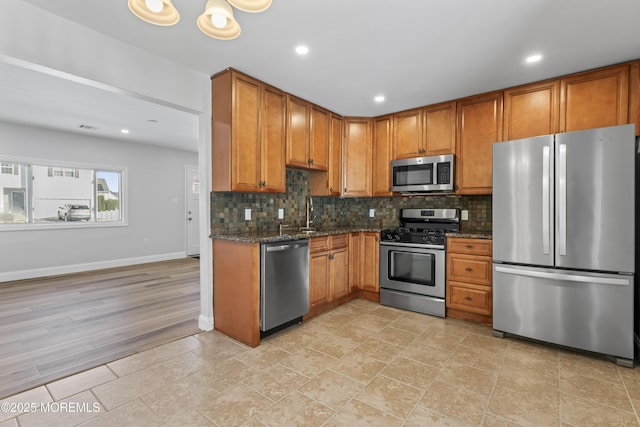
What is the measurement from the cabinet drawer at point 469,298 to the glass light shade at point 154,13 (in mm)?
3340

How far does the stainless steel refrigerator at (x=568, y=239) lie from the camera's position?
7.57 feet

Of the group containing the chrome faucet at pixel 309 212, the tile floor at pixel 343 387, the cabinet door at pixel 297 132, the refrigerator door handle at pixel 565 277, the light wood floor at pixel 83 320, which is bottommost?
the tile floor at pixel 343 387

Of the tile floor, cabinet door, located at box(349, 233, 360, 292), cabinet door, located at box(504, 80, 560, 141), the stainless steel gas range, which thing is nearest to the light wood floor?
the tile floor

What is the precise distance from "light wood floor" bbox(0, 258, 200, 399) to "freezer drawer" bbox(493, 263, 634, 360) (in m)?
3.01

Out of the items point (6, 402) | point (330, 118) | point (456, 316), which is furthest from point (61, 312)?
point (456, 316)

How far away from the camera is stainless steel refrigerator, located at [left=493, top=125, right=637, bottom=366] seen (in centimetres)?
231

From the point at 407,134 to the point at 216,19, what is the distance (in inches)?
110

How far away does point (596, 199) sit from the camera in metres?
2.38

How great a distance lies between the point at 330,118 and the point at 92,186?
4.93m

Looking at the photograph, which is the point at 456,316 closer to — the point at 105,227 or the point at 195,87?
the point at 195,87

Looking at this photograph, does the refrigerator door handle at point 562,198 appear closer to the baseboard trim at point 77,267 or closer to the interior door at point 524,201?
the interior door at point 524,201

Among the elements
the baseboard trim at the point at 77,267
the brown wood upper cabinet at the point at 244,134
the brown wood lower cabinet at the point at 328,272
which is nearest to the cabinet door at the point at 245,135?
the brown wood upper cabinet at the point at 244,134

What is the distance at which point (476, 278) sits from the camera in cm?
314

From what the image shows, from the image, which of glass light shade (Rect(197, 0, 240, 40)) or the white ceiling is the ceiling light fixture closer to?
glass light shade (Rect(197, 0, 240, 40))
